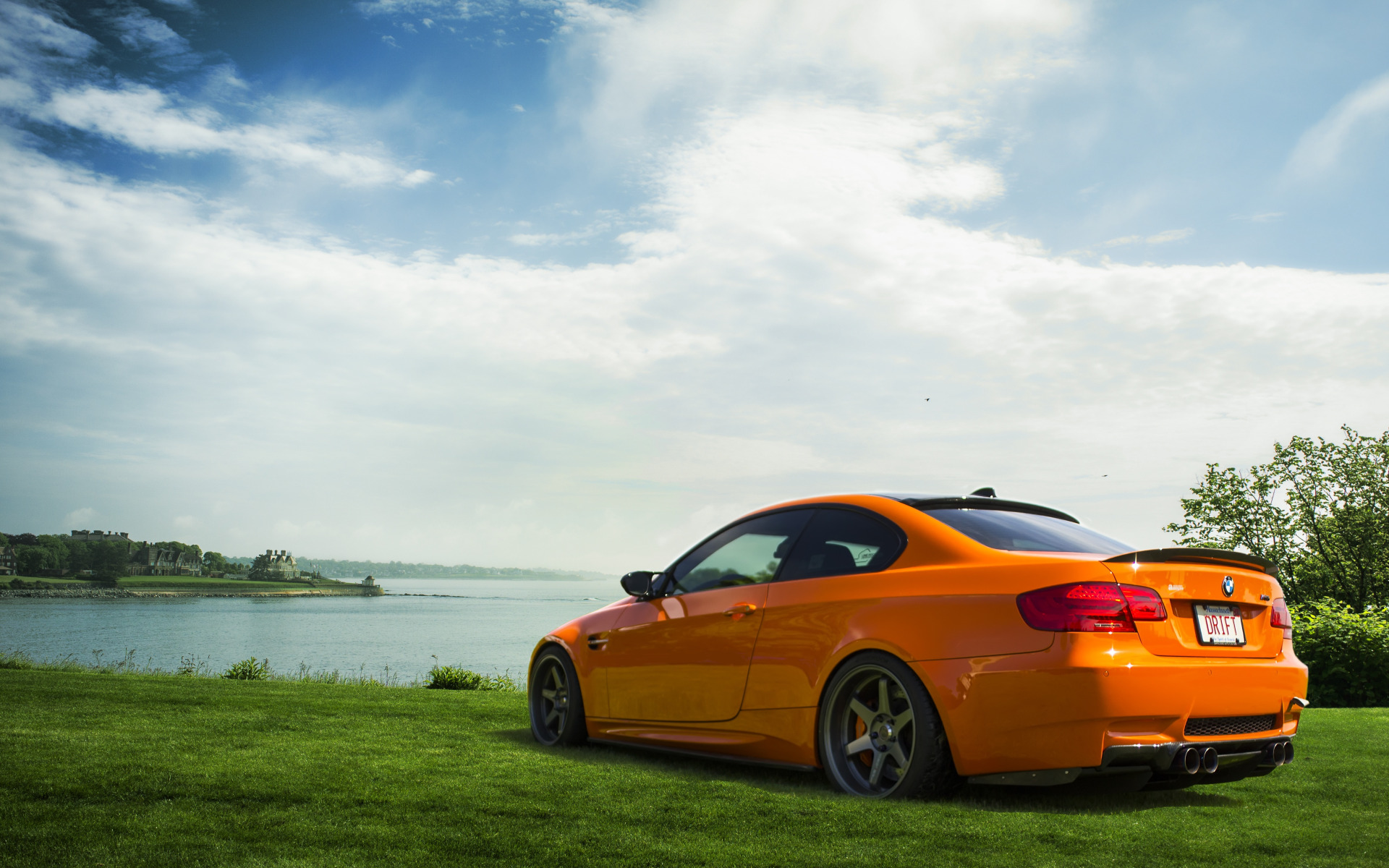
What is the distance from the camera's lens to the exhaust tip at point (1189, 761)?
400 centimetres

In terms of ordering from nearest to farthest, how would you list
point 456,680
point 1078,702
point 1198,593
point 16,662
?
point 1078,702, point 1198,593, point 16,662, point 456,680

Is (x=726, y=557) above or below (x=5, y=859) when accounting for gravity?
above

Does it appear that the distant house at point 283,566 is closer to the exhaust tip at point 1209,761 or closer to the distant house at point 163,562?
→ the distant house at point 163,562

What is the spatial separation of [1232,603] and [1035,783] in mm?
1322

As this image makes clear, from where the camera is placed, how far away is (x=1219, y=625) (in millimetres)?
4336

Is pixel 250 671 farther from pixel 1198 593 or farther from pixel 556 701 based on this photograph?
pixel 1198 593

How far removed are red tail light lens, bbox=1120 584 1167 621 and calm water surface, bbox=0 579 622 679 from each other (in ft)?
45.5

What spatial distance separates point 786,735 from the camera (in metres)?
4.95

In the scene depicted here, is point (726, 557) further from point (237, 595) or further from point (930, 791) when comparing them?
point (237, 595)

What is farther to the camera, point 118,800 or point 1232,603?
point 1232,603

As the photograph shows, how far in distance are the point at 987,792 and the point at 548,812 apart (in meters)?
2.07

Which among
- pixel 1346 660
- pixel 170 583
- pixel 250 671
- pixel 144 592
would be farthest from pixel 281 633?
pixel 170 583

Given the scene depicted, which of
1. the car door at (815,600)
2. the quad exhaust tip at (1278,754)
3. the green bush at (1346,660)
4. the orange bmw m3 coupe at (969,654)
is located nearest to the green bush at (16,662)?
the orange bmw m3 coupe at (969,654)

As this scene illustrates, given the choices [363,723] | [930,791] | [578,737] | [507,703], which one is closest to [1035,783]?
[930,791]
